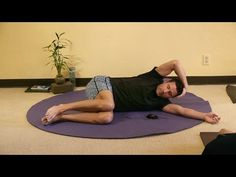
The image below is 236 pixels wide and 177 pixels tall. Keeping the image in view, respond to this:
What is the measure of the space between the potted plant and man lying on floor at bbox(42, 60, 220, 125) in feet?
2.89

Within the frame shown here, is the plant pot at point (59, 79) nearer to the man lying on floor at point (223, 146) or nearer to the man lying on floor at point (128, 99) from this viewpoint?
the man lying on floor at point (128, 99)

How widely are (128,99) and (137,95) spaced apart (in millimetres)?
78

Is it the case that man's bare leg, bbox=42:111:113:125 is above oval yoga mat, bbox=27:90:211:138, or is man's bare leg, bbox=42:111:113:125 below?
above

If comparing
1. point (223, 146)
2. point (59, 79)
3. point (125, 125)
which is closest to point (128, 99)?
point (125, 125)

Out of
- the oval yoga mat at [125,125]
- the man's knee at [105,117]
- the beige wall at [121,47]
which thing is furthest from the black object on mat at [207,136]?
the beige wall at [121,47]

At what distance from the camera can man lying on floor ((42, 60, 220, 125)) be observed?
235cm

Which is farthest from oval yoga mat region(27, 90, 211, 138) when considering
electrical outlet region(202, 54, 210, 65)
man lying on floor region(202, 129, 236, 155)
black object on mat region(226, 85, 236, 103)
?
man lying on floor region(202, 129, 236, 155)

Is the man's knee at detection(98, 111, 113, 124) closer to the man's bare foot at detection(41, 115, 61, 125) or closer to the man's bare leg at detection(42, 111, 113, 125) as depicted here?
the man's bare leg at detection(42, 111, 113, 125)

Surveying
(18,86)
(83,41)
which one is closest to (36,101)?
(18,86)

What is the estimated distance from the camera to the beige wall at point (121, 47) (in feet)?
11.1

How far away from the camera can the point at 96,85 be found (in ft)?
8.00

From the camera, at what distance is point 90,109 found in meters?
2.37
